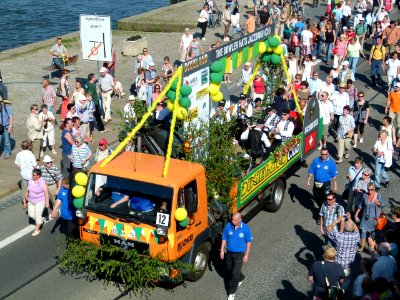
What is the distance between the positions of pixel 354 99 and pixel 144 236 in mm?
10248

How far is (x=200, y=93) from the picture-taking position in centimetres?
1530

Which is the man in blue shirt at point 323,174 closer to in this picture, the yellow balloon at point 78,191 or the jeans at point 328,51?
the yellow balloon at point 78,191

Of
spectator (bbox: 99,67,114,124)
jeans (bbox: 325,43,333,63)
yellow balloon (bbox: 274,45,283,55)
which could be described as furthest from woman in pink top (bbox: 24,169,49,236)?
jeans (bbox: 325,43,333,63)

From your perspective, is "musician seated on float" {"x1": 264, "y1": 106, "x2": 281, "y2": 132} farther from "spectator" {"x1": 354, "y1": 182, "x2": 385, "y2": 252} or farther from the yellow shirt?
the yellow shirt

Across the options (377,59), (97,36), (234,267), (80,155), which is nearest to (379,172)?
(234,267)

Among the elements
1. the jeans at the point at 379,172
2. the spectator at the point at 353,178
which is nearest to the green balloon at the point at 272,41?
the jeans at the point at 379,172

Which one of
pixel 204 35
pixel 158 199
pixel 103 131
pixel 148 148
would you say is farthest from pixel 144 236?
pixel 204 35

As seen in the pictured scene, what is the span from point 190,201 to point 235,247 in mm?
1063

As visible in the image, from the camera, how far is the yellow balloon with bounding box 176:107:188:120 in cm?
1368

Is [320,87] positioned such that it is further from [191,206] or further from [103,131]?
[191,206]

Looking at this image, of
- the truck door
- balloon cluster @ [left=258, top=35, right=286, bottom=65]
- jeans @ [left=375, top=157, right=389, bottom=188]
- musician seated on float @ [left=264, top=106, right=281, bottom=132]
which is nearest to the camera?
the truck door

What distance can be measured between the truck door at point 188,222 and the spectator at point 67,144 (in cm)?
555

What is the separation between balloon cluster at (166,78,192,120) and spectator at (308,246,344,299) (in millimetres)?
4112

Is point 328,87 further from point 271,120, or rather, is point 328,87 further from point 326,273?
point 326,273
